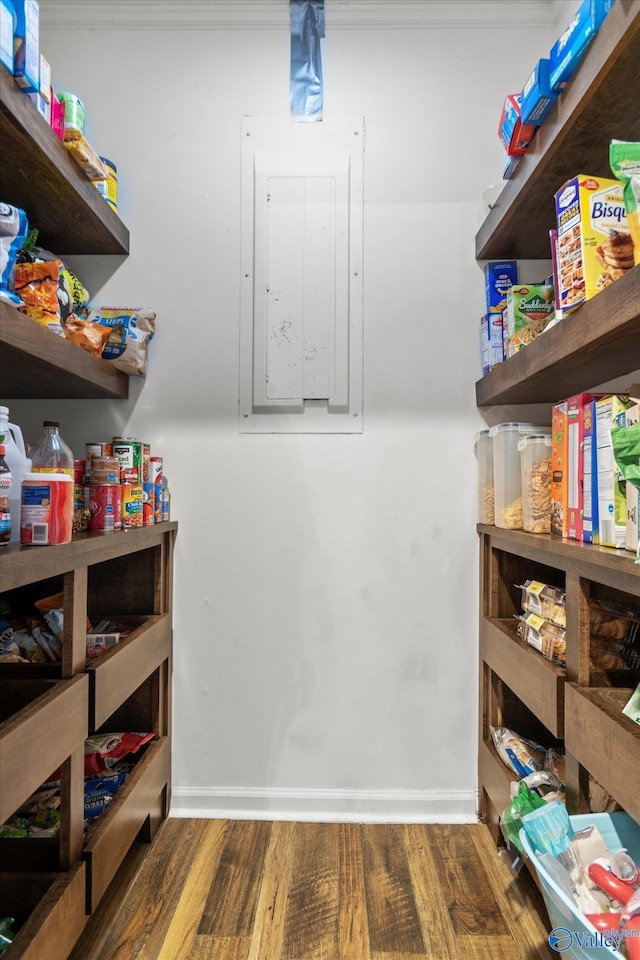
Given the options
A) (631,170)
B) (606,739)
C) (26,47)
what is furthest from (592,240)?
(26,47)

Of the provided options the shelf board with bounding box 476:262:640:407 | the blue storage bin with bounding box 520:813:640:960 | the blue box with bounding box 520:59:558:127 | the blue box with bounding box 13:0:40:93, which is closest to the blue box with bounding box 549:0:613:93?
the blue box with bounding box 520:59:558:127

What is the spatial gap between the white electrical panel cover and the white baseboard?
1154mm

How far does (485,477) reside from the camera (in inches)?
75.7

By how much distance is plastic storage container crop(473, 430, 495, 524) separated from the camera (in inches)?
74.4

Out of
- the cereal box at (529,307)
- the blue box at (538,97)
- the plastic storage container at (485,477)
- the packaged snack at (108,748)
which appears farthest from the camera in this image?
the plastic storage container at (485,477)

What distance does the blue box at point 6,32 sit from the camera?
1.15 metres

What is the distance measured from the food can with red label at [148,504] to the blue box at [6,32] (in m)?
1.00

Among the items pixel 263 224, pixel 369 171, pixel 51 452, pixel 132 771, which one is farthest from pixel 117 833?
pixel 369 171

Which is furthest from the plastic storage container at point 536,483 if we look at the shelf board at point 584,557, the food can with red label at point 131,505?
the food can with red label at point 131,505

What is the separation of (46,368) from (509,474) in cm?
125

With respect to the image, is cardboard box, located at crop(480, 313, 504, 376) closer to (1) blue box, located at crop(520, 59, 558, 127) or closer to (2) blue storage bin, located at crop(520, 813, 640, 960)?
(1) blue box, located at crop(520, 59, 558, 127)

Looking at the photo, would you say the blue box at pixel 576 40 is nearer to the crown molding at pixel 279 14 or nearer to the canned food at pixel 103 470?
→ the crown molding at pixel 279 14

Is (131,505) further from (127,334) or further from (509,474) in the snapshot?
(509,474)

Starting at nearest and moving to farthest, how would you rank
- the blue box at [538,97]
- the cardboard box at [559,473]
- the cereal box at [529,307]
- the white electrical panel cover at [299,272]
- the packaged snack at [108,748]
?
the blue box at [538,97]
the cardboard box at [559,473]
the packaged snack at [108,748]
the cereal box at [529,307]
the white electrical panel cover at [299,272]
